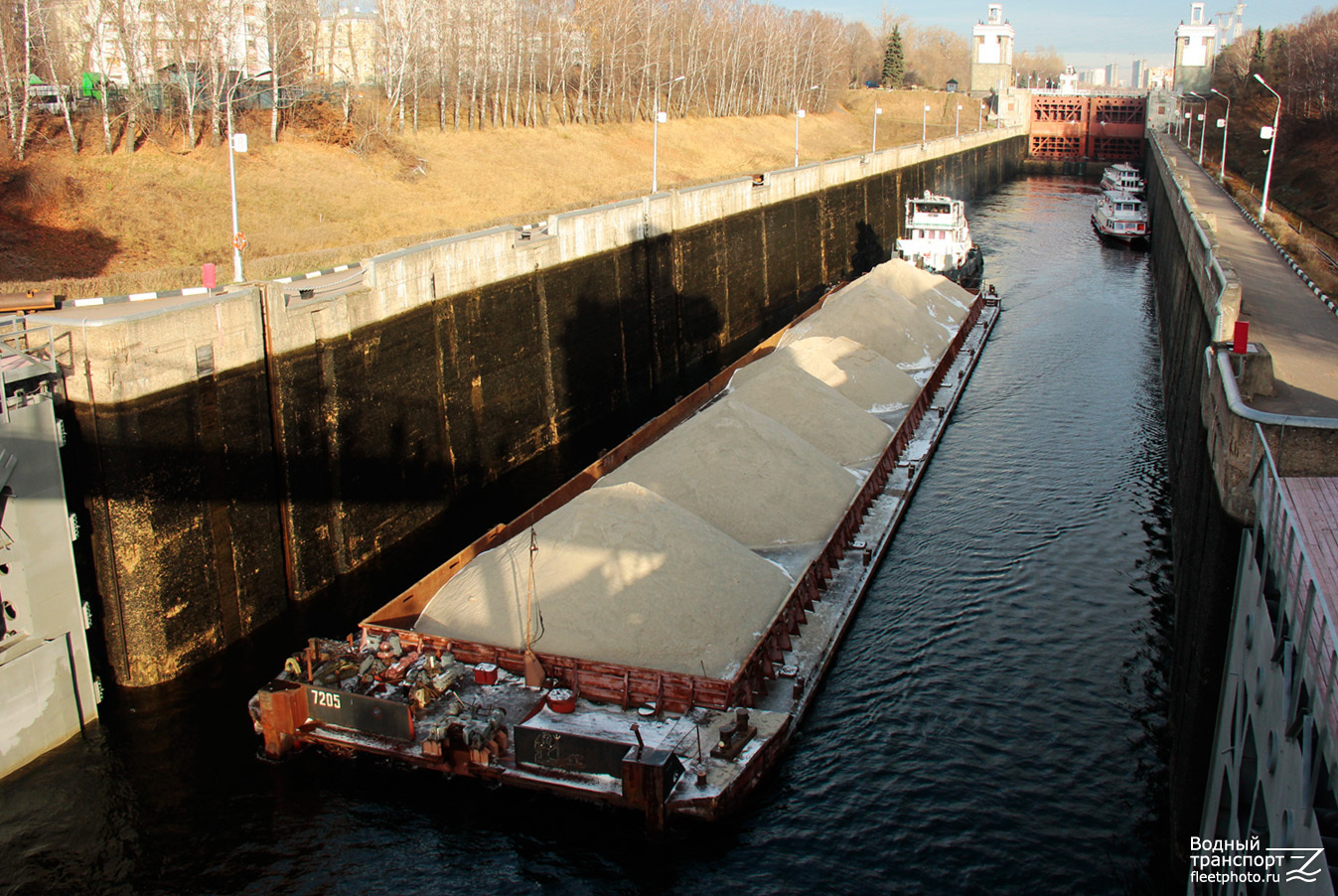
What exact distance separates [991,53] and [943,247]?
335 ft

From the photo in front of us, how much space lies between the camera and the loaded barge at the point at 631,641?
15852mm

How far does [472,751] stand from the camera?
15914mm

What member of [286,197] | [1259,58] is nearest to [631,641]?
[286,197]

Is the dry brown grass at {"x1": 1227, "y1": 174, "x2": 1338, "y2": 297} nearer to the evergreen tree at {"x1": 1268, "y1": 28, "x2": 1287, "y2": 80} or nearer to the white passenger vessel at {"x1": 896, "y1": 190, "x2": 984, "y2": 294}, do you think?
the white passenger vessel at {"x1": 896, "y1": 190, "x2": 984, "y2": 294}

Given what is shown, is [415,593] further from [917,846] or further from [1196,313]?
[1196,313]

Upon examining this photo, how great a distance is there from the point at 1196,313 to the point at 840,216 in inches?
1423

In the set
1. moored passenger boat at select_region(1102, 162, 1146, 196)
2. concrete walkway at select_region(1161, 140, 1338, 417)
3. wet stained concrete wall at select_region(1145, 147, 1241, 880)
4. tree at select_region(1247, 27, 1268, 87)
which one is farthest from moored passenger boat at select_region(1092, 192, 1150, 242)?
tree at select_region(1247, 27, 1268, 87)

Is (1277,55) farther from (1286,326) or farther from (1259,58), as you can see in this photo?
(1286,326)

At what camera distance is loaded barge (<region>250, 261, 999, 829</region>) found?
1585 centimetres

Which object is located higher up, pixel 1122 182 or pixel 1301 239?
pixel 1122 182

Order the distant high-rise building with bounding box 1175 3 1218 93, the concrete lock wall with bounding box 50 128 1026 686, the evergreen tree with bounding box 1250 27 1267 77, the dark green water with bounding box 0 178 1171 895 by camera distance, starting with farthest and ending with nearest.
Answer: the distant high-rise building with bounding box 1175 3 1218 93 < the evergreen tree with bounding box 1250 27 1267 77 < the concrete lock wall with bounding box 50 128 1026 686 < the dark green water with bounding box 0 178 1171 895

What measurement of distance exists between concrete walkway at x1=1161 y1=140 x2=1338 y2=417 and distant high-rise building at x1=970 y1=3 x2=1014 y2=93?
10845 cm

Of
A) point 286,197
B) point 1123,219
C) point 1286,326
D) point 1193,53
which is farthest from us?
point 1193,53

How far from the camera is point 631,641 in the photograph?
17.6 metres
